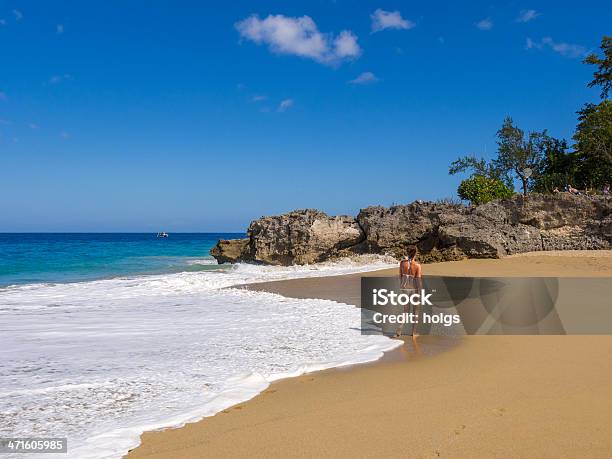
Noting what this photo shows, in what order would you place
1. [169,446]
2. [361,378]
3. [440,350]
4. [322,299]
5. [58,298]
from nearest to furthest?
[169,446], [361,378], [440,350], [322,299], [58,298]

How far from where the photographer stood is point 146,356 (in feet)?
20.4

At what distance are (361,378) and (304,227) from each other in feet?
59.6

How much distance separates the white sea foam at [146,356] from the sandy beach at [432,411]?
1.39 feet

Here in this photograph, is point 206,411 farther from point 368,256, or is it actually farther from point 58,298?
point 368,256

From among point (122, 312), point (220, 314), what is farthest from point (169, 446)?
point (122, 312)

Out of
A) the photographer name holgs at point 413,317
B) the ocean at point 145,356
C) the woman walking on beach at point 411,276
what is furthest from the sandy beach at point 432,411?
the woman walking on beach at point 411,276

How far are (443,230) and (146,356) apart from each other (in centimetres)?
1628

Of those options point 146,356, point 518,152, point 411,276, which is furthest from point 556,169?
point 146,356

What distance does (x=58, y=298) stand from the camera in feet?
41.4

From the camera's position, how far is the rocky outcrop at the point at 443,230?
63.1 ft

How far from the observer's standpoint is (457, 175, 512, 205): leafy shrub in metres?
26.6

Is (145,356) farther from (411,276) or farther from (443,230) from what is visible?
(443,230)

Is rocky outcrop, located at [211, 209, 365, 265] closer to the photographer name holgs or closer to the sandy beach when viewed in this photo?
the photographer name holgs

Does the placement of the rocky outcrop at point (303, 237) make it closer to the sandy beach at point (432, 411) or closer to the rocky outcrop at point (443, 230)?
the rocky outcrop at point (443, 230)
